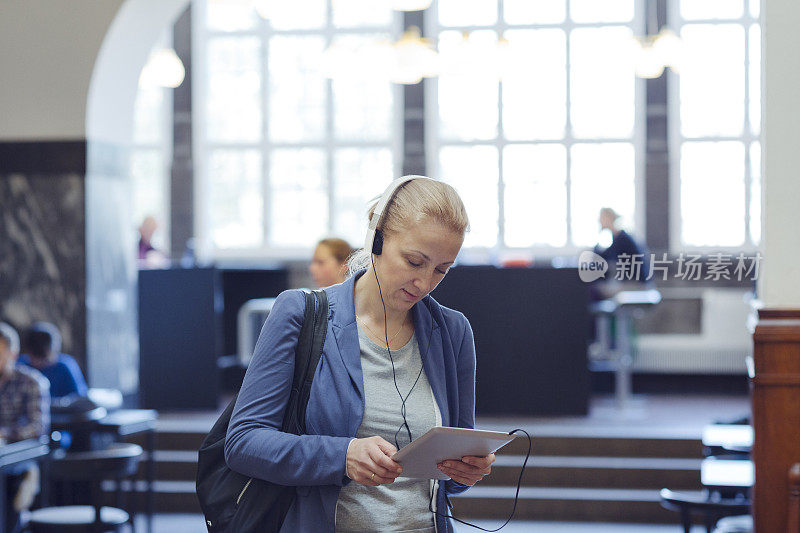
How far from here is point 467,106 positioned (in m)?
11.0

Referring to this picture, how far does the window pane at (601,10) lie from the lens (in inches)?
424

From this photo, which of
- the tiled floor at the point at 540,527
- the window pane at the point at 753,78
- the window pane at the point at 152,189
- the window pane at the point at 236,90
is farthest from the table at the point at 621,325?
the window pane at the point at 152,189

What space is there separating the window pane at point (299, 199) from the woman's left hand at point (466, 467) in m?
9.71

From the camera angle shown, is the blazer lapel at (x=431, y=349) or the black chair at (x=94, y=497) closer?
the blazer lapel at (x=431, y=349)

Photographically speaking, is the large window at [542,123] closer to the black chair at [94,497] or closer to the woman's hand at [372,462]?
the black chair at [94,497]

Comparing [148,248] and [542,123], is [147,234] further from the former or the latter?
[542,123]

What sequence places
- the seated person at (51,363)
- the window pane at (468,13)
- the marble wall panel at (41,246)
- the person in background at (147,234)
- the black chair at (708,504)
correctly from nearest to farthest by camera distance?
the black chair at (708,504) < the seated person at (51,363) < the marble wall panel at (41,246) < the person in background at (147,234) < the window pane at (468,13)

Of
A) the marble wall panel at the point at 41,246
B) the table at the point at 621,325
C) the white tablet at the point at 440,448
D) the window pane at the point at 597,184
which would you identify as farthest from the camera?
the window pane at the point at 597,184

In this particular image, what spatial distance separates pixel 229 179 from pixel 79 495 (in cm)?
592

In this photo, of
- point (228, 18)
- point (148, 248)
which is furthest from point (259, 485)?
point (228, 18)

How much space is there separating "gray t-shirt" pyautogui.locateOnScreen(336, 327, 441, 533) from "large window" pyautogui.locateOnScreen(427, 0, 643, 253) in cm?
894

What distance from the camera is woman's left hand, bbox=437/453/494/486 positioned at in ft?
5.56

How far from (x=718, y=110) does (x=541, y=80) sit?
184 centimetres

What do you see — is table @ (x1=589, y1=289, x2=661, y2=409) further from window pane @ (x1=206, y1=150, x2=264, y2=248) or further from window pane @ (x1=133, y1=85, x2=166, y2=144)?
window pane @ (x1=133, y1=85, x2=166, y2=144)
